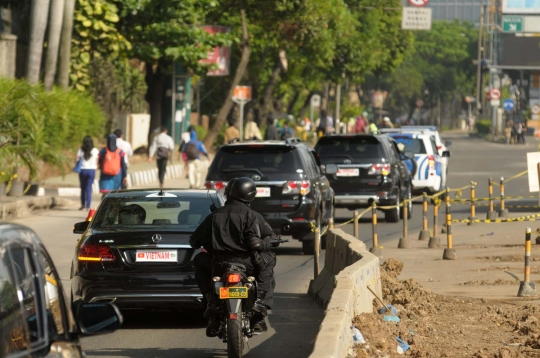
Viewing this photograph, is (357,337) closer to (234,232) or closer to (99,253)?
(234,232)

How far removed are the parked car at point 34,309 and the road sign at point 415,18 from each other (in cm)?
4922

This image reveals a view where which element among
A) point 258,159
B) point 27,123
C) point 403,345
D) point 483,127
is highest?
point 483,127

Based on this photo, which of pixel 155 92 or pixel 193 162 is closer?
pixel 193 162

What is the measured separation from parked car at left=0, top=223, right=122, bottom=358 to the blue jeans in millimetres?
19978

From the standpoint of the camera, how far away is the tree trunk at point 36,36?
1161 inches

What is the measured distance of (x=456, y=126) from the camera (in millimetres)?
164500

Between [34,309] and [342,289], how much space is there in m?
5.61

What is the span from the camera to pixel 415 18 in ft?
176

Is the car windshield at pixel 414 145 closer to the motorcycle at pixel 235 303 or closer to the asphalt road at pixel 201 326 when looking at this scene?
the asphalt road at pixel 201 326

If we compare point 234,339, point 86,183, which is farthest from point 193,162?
point 234,339

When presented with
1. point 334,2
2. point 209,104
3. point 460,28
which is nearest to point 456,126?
point 460,28

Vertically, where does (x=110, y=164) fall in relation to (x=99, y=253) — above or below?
above

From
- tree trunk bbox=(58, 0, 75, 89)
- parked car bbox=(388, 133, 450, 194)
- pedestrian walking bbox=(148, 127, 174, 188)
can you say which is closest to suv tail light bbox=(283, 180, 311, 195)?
parked car bbox=(388, 133, 450, 194)

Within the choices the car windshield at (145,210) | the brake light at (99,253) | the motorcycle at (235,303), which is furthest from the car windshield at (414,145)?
the motorcycle at (235,303)
